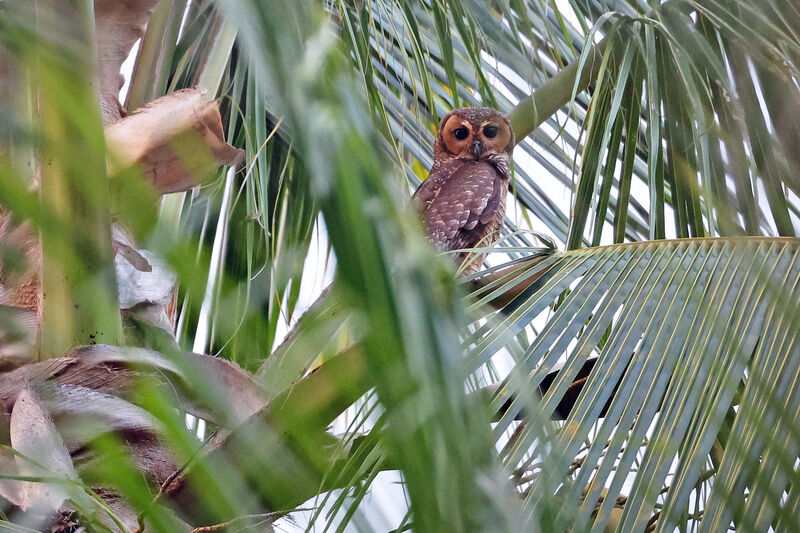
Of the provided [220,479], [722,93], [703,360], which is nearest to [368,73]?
[722,93]

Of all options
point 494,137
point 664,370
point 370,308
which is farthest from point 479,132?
point 370,308

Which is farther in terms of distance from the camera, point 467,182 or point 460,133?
point 460,133

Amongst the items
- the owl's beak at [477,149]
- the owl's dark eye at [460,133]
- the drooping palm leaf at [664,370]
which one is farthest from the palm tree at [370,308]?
the owl's dark eye at [460,133]

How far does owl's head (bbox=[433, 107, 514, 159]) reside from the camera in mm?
3123

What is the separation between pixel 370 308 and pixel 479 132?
9.87 feet

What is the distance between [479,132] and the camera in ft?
10.3

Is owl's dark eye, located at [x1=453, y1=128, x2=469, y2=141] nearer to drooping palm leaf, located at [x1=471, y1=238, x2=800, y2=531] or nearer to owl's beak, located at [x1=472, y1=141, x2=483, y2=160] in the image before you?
owl's beak, located at [x1=472, y1=141, x2=483, y2=160]

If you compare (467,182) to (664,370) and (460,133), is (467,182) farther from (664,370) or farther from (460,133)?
(664,370)

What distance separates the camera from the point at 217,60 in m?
1.80

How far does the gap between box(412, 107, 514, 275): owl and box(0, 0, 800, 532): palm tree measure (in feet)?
1.78

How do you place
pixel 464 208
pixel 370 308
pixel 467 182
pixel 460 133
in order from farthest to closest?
1. pixel 460 133
2. pixel 467 182
3. pixel 464 208
4. pixel 370 308

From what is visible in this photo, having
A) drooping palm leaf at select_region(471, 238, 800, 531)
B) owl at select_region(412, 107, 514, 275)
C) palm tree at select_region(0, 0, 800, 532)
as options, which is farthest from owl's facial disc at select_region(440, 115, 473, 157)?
drooping palm leaf at select_region(471, 238, 800, 531)

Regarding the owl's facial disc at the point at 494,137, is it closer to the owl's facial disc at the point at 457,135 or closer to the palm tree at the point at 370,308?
the owl's facial disc at the point at 457,135

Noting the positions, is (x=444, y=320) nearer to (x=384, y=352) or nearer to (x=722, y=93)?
(x=384, y=352)
